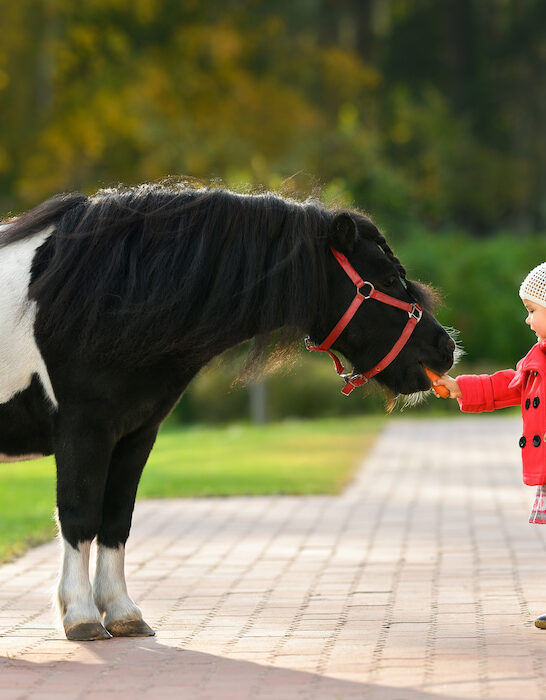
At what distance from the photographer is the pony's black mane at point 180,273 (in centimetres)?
471

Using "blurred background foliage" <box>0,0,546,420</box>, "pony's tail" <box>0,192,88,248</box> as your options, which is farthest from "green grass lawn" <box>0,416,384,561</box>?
"blurred background foliage" <box>0,0,546,420</box>

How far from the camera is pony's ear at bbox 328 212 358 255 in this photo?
15.6 ft

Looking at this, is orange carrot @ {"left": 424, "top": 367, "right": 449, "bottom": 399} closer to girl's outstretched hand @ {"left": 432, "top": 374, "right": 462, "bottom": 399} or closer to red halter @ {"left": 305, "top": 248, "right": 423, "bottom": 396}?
girl's outstretched hand @ {"left": 432, "top": 374, "right": 462, "bottom": 399}

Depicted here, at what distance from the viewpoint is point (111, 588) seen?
5.07 m

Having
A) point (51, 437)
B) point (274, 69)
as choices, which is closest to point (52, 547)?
point (51, 437)

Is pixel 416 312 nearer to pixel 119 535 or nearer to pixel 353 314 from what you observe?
pixel 353 314

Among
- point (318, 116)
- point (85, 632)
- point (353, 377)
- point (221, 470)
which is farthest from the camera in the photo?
point (318, 116)

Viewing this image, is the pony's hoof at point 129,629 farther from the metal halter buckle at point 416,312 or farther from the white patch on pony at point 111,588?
the metal halter buckle at point 416,312

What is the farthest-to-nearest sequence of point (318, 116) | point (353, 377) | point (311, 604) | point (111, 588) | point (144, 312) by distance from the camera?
point (318, 116), point (311, 604), point (111, 588), point (353, 377), point (144, 312)

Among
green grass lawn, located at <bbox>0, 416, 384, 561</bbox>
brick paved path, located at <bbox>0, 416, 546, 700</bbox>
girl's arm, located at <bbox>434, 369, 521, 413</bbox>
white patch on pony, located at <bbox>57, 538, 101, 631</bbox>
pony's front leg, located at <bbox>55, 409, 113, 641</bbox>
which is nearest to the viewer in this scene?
brick paved path, located at <bbox>0, 416, 546, 700</bbox>

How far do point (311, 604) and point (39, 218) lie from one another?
7.49 ft

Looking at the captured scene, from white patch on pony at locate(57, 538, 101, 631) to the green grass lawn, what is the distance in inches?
103

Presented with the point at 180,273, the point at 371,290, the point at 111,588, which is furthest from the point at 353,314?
the point at 111,588

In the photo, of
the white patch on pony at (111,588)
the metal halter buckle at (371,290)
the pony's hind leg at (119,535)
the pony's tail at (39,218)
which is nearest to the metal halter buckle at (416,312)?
the metal halter buckle at (371,290)
